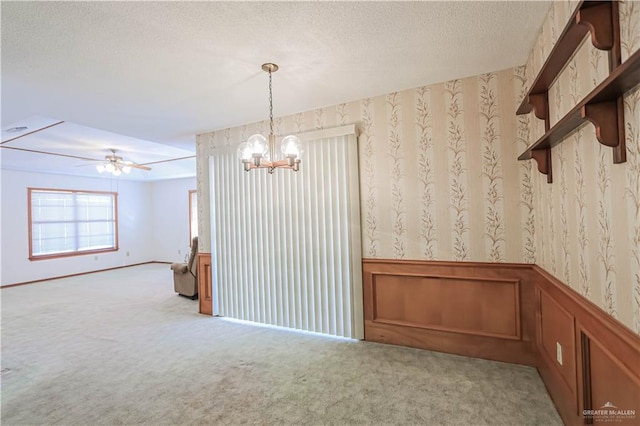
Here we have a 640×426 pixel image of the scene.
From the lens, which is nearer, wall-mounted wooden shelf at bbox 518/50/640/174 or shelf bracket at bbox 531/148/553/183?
wall-mounted wooden shelf at bbox 518/50/640/174

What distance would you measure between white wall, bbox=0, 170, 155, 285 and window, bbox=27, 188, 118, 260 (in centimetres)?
13

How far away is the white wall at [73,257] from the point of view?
20.9 feet

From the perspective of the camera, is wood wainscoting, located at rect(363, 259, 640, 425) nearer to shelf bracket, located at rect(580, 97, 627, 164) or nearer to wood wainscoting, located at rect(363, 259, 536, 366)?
wood wainscoting, located at rect(363, 259, 536, 366)

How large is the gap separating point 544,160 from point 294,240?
241 centimetres

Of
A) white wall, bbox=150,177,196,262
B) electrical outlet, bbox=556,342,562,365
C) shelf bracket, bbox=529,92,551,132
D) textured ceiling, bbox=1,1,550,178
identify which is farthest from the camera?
white wall, bbox=150,177,196,262

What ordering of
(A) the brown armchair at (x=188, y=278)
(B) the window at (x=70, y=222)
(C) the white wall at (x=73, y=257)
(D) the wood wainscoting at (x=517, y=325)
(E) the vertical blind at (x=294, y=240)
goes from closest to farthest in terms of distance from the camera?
(D) the wood wainscoting at (x=517, y=325)
(E) the vertical blind at (x=294, y=240)
(A) the brown armchair at (x=188, y=278)
(C) the white wall at (x=73, y=257)
(B) the window at (x=70, y=222)

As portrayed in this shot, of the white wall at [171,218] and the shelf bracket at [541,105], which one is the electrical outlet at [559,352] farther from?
the white wall at [171,218]

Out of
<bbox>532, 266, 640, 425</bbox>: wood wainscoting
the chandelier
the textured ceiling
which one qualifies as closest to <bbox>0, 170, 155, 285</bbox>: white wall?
the textured ceiling

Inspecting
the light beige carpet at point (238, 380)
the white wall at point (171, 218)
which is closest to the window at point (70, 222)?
the white wall at point (171, 218)

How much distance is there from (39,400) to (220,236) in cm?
222

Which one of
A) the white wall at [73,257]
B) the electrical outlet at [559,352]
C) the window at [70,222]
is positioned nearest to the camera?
the electrical outlet at [559,352]

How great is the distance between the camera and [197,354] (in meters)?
2.89

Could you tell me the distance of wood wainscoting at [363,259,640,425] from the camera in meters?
1.28

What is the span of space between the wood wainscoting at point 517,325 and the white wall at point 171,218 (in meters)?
6.87
